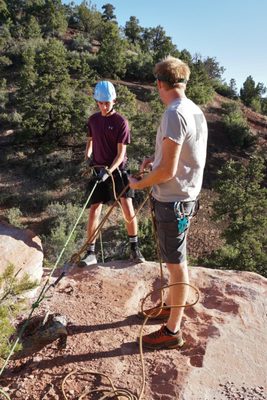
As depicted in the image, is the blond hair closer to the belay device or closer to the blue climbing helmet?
the belay device

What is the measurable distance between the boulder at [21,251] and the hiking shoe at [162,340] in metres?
1.29

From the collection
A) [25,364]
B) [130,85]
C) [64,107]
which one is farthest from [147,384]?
[130,85]

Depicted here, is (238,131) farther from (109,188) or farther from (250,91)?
(109,188)

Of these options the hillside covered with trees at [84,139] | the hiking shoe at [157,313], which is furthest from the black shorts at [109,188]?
the hillside covered with trees at [84,139]

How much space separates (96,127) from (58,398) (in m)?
2.37

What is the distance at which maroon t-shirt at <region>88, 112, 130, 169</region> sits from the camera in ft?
12.0

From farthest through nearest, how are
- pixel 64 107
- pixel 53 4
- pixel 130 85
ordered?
pixel 53 4 → pixel 130 85 → pixel 64 107

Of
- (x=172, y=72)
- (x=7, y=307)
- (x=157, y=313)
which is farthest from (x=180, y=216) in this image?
(x=7, y=307)

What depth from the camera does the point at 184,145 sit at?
2.43m

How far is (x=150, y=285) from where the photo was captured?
12.5 feet

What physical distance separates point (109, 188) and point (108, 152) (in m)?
0.37

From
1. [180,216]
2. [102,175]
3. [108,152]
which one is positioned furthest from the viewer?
[108,152]

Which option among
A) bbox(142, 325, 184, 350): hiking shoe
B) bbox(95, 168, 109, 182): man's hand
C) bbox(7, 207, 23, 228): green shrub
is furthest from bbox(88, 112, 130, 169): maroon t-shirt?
bbox(7, 207, 23, 228): green shrub

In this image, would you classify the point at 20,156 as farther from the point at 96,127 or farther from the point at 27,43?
the point at 96,127
